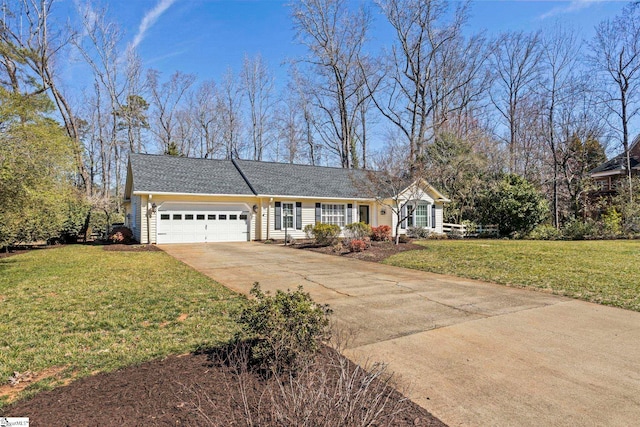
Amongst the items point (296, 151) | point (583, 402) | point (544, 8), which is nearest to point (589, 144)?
point (544, 8)

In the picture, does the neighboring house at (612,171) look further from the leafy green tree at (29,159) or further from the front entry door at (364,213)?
the leafy green tree at (29,159)

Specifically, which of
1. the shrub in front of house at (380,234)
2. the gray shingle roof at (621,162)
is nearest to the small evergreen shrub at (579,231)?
the shrub in front of house at (380,234)

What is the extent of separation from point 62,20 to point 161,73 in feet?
28.6

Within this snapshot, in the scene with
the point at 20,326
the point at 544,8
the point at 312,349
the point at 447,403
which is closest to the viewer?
the point at 447,403

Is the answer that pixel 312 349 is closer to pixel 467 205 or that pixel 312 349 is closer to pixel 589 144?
pixel 467 205

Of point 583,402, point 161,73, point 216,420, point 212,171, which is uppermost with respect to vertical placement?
point 161,73

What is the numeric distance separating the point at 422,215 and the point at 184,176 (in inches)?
539

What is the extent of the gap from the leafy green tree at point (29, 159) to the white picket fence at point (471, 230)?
19317mm

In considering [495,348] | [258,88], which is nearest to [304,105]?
[258,88]

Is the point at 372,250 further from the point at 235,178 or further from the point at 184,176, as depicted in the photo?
the point at 184,176

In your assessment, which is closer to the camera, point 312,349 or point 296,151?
point 312,349

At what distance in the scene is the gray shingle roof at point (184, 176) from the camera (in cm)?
1636

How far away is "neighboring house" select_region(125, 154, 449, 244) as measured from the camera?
1634cm

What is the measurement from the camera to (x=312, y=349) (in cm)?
311
